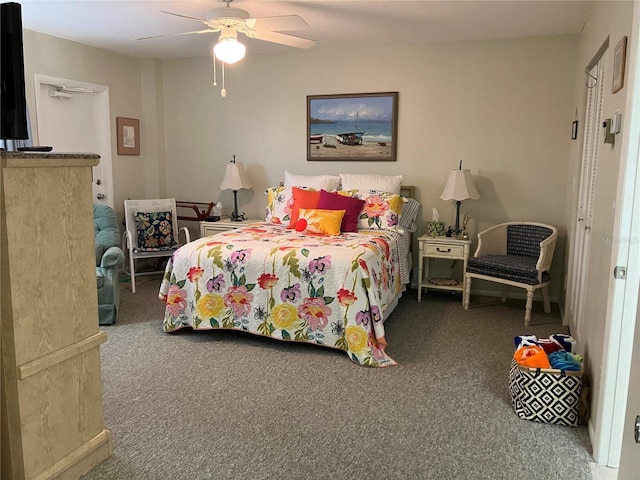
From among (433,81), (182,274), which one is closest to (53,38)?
(182,274)

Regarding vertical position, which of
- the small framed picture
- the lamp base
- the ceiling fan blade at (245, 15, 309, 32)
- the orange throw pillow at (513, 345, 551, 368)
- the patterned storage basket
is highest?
the ceiling fan blade at (245, 15, 309, 32)

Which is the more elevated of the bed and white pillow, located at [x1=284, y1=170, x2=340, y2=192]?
white pillow, located at [x1=284, y1=170, x2=340, y2=192]

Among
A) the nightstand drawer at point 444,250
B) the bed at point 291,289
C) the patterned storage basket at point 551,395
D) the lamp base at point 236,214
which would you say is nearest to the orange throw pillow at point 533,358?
the patterned storage basket at point 551,395

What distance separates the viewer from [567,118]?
4508mm

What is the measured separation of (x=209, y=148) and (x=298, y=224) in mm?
1979

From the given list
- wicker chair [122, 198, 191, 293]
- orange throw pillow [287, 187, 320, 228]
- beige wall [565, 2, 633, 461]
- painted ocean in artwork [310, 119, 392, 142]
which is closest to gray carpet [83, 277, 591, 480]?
beige wall [565, 2, 633, 461]

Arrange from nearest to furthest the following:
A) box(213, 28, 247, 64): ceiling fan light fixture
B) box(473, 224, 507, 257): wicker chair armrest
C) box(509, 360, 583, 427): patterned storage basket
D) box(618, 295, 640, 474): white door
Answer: box(618, 295, 640, 474): white door, box(509, 360, 583, 427): patterned storage basket, box(213, 28, 247, 64): ceiling fan light fixture, box(473, 224, 507, 257): wicker chair armrest

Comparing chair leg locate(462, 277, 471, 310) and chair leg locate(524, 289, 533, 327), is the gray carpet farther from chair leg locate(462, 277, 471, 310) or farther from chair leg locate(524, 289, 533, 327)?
chair leg locate(462, 277, 471, 310)

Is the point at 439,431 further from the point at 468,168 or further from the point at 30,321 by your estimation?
the point at 468,168

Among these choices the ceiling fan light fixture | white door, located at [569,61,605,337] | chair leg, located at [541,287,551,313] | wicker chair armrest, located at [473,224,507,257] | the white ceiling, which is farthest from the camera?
wicker chair armrest, located at [473,224,507,257]

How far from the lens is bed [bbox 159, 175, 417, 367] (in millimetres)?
3332

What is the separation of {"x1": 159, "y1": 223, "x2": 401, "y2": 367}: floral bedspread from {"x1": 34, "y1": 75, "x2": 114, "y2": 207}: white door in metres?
2.03

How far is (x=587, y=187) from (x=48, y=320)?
3232 mm

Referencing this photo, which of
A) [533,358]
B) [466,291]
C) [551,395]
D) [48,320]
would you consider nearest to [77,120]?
[48,320]
